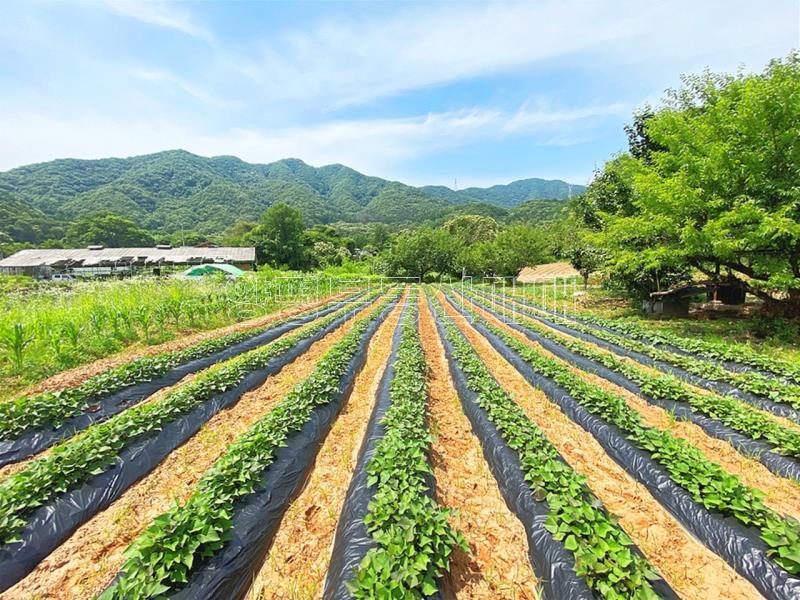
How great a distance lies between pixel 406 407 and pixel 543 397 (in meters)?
3.20

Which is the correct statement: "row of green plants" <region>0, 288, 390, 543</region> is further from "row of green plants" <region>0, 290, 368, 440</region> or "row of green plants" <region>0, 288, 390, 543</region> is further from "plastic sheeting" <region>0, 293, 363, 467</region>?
"row of green plants" <region>0, 290, 368, 440</region>

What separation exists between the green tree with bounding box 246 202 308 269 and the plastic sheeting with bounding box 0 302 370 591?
172ft

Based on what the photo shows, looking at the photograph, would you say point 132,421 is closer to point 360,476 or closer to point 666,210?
point 360,476

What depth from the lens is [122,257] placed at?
47531 mm

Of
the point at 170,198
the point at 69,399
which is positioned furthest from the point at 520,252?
the point at 170,198

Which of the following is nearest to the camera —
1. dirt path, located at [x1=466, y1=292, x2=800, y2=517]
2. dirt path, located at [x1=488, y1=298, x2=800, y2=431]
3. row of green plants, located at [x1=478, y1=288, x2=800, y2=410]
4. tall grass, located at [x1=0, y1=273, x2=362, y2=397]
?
dirt path, located at [x1=466, y1=292, x2=800, y2=517]

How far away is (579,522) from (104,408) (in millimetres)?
7341

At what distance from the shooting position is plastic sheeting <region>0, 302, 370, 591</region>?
293 centimetres

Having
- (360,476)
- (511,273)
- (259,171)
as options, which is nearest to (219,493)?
(360,476)

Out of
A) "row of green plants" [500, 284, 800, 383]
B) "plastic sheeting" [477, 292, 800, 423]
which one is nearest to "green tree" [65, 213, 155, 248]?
"plastic sheeting" [477, 292, 800, 423]

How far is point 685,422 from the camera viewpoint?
5.38 m

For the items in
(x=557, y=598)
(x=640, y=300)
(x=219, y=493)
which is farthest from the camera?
(x=640, y=300)

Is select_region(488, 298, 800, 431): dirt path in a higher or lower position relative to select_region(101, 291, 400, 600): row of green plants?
lower

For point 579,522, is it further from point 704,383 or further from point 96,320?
point 96,320
